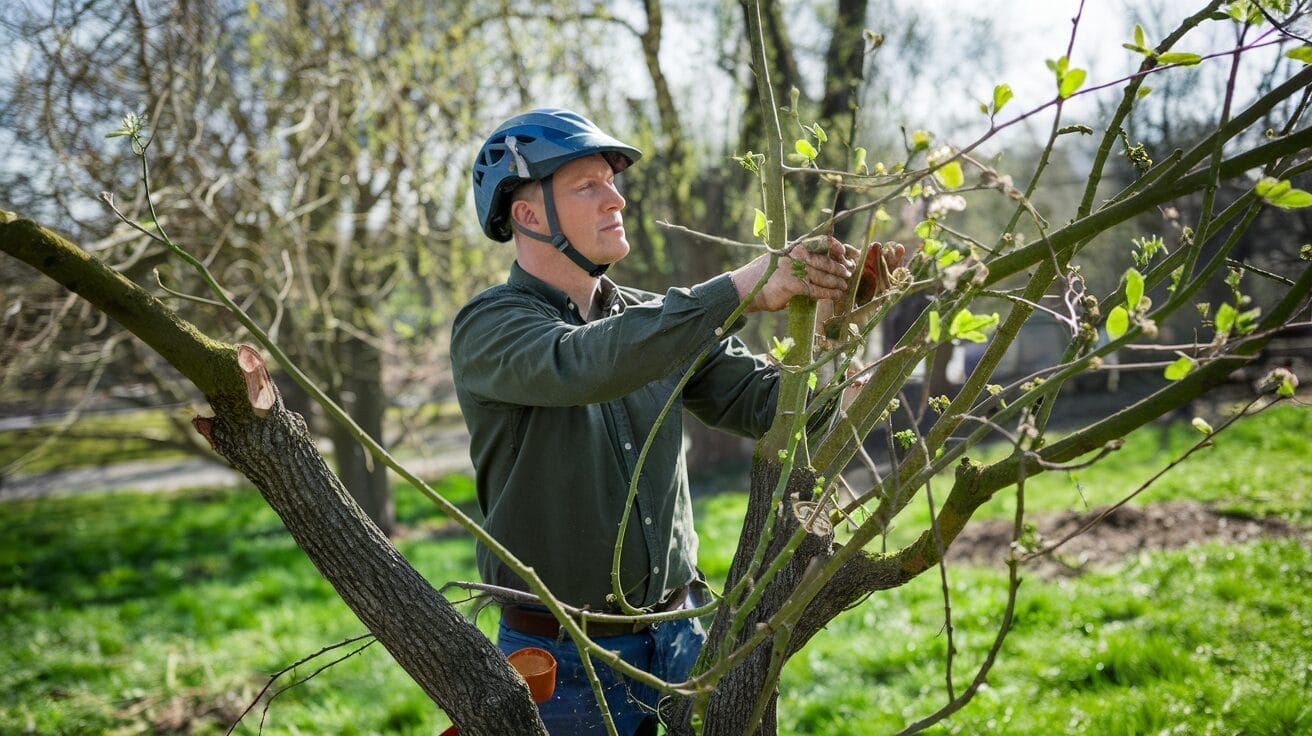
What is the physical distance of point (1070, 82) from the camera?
61.1 inches

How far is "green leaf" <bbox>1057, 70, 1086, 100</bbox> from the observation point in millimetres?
1538

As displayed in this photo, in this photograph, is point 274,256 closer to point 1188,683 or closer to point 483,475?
point 483,475

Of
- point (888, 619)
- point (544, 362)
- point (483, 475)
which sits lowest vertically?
point (888, 619)

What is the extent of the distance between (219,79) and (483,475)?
220 inches

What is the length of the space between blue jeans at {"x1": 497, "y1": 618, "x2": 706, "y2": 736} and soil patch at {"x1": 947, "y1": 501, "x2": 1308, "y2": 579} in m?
4.15

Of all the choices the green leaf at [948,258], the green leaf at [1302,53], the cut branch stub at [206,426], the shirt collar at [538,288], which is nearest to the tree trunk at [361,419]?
the shirt collar at [538,288]

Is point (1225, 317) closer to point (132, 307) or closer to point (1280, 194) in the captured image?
point (1280, 194)

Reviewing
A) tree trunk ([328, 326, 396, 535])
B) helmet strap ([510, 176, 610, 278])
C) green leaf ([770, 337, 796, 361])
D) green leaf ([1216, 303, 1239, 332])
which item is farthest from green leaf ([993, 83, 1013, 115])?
tree trunk ([328, 326, 396, 535])

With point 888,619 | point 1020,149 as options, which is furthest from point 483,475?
point 1020,149

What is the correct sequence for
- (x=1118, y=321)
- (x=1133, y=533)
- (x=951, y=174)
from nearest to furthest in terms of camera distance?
(x=1118, y=321), (x=951, y=174), (x=1133, y=533)

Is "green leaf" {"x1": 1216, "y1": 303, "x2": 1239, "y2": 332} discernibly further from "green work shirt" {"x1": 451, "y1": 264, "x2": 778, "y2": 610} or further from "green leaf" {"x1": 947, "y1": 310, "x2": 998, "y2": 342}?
"green work shirt" {"x1": 451, "y1": 264, "x2": 778, "y2": 610}

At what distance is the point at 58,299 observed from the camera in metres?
6.48

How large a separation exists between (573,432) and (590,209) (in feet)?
2.01

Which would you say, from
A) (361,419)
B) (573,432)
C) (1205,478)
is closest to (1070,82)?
(573,432)
